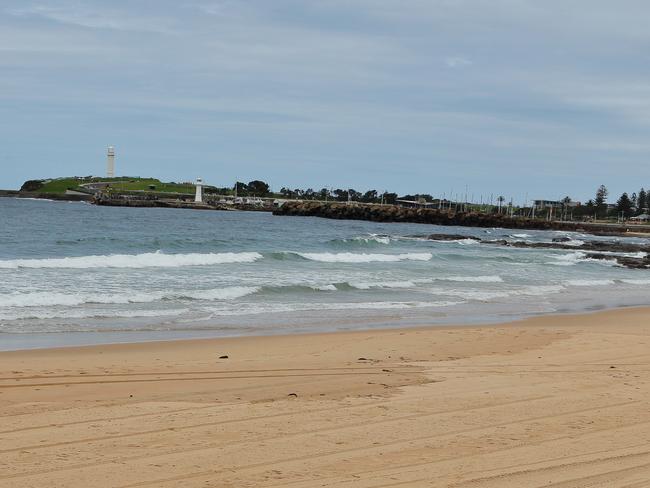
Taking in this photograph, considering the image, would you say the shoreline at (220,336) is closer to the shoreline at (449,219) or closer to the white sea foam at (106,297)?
the white sea foam at (106,297)

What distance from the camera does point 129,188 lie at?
180625 mm

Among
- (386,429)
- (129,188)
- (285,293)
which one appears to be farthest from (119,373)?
(129,188)

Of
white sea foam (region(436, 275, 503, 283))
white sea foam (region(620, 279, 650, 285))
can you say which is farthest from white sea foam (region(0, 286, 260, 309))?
white sea foam (region(620, 279, 650, 285))

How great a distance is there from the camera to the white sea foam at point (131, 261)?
23688mm

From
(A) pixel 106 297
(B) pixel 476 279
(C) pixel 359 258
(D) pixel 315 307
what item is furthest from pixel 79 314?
(C) pixel 359 258

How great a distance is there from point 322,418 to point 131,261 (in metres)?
21.3

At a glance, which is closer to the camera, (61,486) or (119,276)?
(61,486)

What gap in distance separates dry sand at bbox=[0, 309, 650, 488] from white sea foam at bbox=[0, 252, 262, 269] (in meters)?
13.6

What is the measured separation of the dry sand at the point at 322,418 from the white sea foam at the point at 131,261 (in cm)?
1357

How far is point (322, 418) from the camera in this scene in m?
6.60

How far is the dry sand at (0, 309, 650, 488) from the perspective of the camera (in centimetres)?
514

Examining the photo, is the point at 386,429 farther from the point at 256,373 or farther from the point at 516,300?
the point at 516,300

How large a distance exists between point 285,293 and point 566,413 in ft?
44.5

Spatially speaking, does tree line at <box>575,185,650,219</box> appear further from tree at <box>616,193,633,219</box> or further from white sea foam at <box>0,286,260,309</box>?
white sea foam at <box>0,286,260,309</box>
